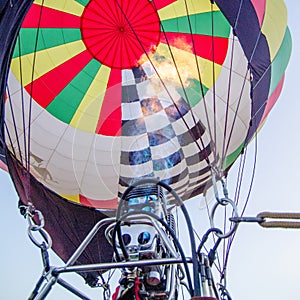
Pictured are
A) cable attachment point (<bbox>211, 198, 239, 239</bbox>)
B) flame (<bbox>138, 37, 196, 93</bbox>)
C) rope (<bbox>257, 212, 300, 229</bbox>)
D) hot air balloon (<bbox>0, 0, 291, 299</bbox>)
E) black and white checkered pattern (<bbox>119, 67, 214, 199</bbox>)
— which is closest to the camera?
rope (<bbox>257, 212, 300, 229</bbox>)

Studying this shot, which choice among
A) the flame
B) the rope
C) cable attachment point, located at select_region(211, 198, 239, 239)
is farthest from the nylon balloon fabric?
the rope

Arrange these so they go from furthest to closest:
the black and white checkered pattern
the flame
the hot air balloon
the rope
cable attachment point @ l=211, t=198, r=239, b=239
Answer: the black and white checkered pattern → the flame → the hot air balloon → cable attachment point @ l=211, t=198, r=239, b=239 → the rope

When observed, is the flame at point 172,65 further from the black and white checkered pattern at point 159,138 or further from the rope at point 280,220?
the rope at point 280,220

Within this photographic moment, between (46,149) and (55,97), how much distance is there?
1.77 ft

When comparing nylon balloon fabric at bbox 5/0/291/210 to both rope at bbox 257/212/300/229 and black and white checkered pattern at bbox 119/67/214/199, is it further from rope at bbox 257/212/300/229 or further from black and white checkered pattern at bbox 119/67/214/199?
rope at bbox 257/212/300/229

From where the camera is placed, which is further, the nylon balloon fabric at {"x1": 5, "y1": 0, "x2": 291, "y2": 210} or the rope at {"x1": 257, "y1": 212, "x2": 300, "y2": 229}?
the nylon balloon fabric at {"x1": 5, "y1": 0, "x2": 291, "y2": 210}

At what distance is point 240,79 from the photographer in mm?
3639

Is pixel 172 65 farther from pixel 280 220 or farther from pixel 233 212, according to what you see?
pixel 280 220

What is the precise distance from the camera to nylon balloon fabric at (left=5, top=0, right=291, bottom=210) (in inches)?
144

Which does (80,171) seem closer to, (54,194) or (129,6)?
(54,194)

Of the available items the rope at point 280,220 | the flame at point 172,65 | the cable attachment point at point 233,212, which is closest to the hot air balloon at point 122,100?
the flame at point 172,65

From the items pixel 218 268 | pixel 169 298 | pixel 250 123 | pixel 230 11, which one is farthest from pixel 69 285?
pixel 250 123

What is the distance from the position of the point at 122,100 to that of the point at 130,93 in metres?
0.11

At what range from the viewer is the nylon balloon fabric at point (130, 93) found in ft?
12.0
